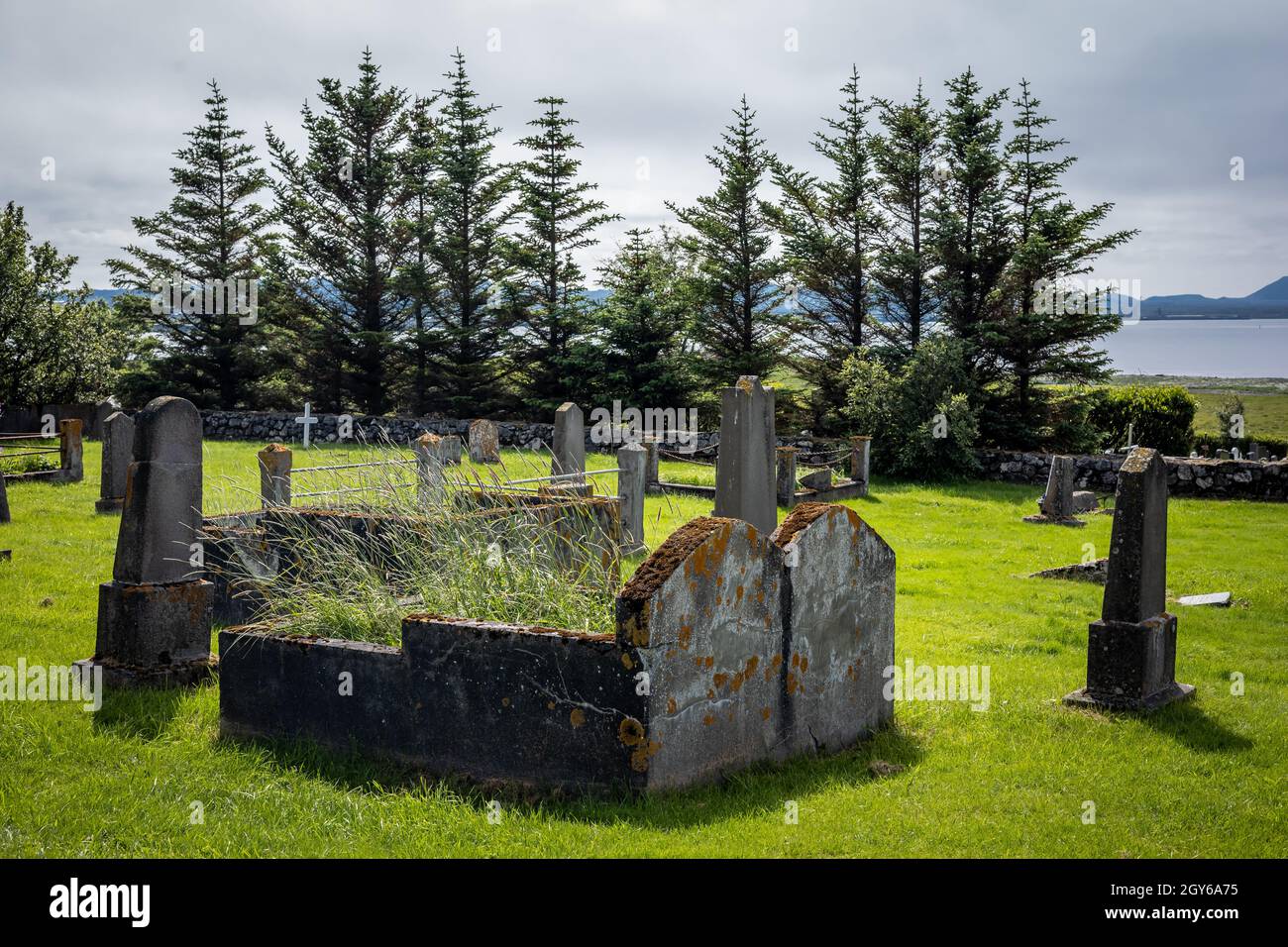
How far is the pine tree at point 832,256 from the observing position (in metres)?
30.6

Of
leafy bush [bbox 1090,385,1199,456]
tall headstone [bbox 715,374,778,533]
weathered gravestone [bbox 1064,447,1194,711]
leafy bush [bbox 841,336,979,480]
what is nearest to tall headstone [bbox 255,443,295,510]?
tall headstone [bbox 715,374,778,533]

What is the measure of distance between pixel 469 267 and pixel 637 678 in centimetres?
3052

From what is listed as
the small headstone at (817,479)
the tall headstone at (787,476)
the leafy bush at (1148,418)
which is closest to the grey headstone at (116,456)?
the tall headstone at (787,476)

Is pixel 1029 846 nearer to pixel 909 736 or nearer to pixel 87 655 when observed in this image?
pixel 909 736

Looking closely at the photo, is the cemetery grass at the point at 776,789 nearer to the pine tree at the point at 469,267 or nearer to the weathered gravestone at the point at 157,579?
the weathered gravestone at the point at 157,579

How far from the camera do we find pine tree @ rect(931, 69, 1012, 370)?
28125mm

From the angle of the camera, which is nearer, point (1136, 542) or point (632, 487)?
point (1136, 542)

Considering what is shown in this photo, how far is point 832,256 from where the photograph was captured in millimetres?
31016

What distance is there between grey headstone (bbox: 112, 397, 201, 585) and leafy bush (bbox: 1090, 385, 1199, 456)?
1157 inches

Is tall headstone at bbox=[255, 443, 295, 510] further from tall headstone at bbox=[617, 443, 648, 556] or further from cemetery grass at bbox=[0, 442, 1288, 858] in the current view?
tall headstone at bbox=[617, 443, 648, 556]

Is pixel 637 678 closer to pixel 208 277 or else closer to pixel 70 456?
pixel 70 456

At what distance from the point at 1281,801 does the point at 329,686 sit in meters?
5.30

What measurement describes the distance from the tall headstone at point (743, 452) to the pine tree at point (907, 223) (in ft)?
64.0

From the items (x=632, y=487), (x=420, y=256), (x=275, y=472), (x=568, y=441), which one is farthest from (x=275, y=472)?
(x=420, y=256)
